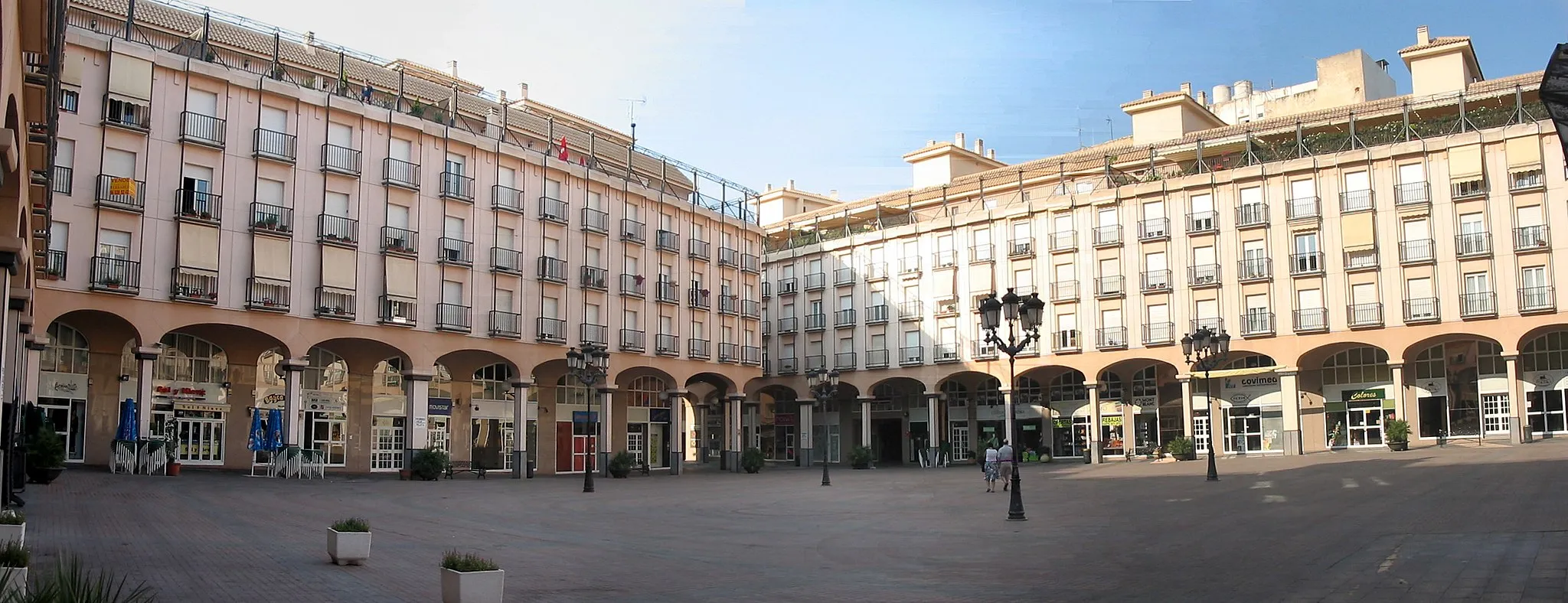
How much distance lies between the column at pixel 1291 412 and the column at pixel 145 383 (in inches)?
1665

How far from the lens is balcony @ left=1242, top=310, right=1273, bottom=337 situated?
47656mm

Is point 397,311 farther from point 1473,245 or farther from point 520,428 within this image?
point 1473,245

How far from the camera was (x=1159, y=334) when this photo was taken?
50469 mm

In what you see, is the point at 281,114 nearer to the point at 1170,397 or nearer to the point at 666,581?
the point at 666,581

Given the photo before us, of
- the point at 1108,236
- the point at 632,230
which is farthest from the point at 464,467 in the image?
the point at 1108,236

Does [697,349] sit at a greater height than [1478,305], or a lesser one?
lesser

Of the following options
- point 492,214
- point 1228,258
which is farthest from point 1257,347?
point 492,214

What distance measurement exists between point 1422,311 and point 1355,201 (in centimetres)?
521

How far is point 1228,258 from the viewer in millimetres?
49094

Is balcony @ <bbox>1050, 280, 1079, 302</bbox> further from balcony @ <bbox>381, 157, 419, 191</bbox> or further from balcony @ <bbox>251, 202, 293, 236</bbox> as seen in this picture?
balcony @ <bbox>251, 202, 293, 236</bbox>

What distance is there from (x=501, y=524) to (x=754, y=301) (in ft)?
126

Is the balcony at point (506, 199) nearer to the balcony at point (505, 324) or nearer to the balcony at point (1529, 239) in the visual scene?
the balcony at point (505, 324)

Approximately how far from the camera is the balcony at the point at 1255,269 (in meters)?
47.9

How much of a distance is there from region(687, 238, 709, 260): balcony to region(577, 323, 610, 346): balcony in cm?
697
